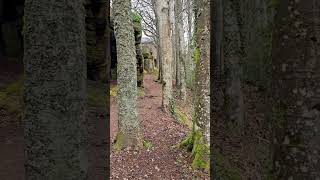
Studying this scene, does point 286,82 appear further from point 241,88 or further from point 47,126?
point 241,88

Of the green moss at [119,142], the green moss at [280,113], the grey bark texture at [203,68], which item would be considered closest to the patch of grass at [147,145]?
the green moss at [119,142]

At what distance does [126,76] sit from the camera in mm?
10930

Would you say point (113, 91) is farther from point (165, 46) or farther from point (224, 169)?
point (224, 169)

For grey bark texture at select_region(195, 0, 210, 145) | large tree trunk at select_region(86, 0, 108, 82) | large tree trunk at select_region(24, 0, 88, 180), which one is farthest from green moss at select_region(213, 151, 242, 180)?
large tree trunk at select_region(86, 0, 108, 82)

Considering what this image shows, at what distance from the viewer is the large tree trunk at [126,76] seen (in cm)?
1077

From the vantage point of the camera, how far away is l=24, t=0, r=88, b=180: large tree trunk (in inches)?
119

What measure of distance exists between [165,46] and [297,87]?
50.6 ft

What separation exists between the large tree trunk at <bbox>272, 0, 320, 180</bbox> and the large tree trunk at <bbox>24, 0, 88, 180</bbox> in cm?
163

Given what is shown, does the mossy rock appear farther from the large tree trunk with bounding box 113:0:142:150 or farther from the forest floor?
the large tree trunk with bounding box 113:0:142:150

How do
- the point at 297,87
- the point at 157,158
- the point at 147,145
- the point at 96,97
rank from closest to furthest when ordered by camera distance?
the point at 297,87, the point at 157,158, the point at 147,145, the point at 96,97

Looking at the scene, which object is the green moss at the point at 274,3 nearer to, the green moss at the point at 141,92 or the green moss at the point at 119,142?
the green moss at the point at 119,142

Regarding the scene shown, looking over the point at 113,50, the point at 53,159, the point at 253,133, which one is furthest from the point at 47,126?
the point at 113,50

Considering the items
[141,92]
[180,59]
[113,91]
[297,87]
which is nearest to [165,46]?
[113,91]

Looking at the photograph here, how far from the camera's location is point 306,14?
6.48ft
